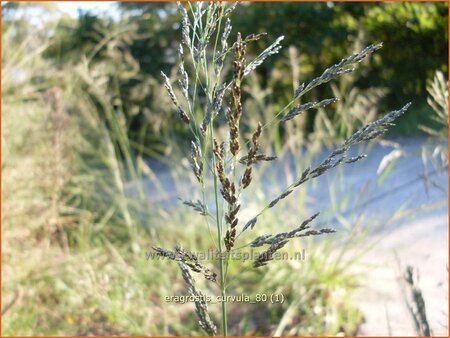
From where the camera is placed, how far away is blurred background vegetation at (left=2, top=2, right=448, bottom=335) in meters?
2.73

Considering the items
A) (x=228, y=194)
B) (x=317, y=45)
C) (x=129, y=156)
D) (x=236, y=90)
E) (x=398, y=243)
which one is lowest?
(x=228, y=194)

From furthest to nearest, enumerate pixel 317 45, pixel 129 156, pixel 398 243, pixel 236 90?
pixel 317 45, pixel 129 156, pixel 398 243, pixel 236 90

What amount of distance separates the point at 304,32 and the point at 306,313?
13.8ft

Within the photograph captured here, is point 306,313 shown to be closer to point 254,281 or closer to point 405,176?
point 254,281

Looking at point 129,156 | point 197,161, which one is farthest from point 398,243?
point 197,161

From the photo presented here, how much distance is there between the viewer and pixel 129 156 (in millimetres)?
3576

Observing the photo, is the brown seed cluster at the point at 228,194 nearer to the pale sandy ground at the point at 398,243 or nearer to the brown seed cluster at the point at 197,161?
the brown seed cluster at the point at 197,161

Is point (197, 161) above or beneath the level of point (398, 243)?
beneath

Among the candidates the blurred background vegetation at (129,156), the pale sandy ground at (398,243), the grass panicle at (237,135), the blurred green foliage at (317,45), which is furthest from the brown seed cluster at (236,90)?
the blurred green foliage at (317,45)

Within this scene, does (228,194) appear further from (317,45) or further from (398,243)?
(317,45)

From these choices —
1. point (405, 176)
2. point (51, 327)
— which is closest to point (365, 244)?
point (405, 176)

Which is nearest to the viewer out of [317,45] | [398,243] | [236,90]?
[236,90]

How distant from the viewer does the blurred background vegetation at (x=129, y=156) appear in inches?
107

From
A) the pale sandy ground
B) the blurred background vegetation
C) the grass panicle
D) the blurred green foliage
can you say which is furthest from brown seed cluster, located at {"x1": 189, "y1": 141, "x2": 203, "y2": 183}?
the blurred green foliage
